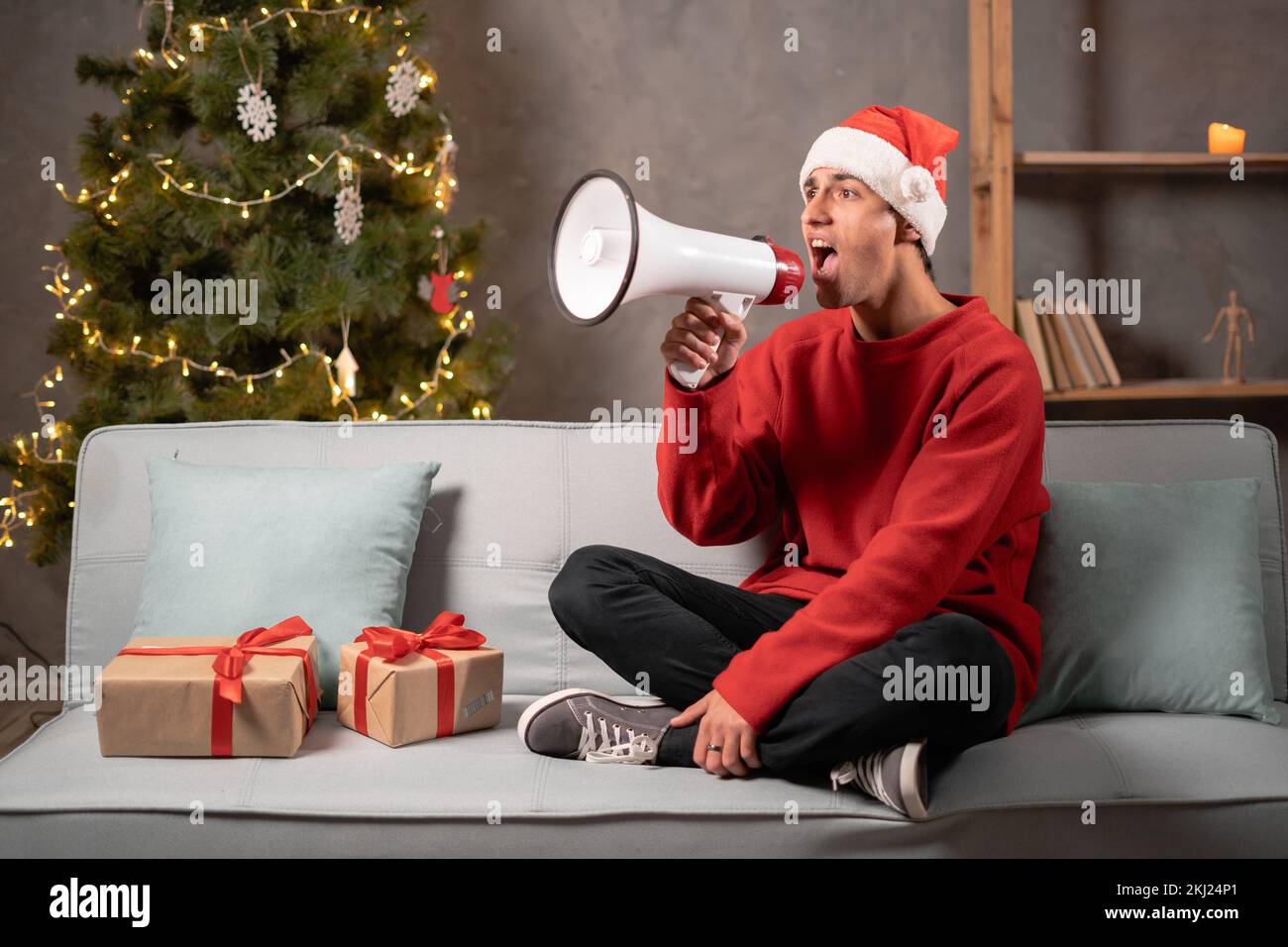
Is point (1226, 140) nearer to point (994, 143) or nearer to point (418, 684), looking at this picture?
point (994, 143)

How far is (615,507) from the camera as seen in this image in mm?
1833

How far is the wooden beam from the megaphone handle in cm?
128

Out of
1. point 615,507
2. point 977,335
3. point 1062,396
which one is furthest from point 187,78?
point 1062,396

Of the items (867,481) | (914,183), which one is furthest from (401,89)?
(867,481)

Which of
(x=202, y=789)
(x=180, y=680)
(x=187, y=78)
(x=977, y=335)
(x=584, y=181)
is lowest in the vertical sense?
(x=202, y=789)

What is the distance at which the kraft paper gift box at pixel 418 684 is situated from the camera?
1478 millimetres

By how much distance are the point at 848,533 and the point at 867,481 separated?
8 cm

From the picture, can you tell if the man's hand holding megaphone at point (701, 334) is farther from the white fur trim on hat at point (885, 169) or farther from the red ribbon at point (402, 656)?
the red ribbon at point (402, 656)

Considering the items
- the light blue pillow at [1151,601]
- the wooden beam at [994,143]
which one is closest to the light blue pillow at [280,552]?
the light blue pillow at [1151,601]

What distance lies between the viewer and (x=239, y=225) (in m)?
2.39

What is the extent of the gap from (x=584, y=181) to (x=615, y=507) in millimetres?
624
